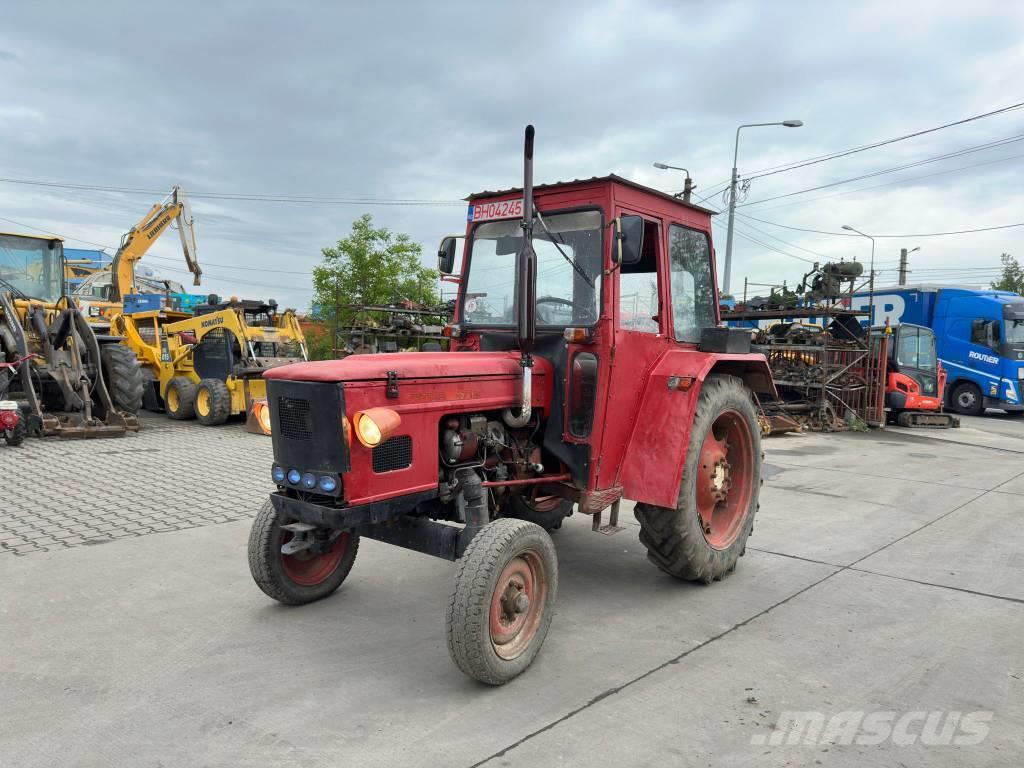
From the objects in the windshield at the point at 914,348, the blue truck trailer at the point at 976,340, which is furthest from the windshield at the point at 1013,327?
the windshield at the point at 914,348

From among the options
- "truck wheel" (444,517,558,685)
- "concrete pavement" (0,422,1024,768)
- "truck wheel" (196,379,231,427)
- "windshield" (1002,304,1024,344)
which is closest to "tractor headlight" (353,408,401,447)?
"truck wheel" (444,517,558,685)

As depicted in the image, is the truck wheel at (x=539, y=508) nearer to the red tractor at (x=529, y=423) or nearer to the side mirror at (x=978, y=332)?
the red tractor at (x=529, y=423)

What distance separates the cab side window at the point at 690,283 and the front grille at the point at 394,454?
1.99 metres

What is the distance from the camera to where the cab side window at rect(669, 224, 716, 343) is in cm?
459

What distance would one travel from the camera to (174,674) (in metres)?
3.29

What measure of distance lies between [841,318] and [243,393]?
36.1 ft

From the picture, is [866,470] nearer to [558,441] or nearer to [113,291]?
[558,441]

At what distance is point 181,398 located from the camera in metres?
12.1

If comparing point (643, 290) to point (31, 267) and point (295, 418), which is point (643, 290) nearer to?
point (295, 418)

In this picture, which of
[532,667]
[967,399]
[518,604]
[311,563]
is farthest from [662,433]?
[967,399]

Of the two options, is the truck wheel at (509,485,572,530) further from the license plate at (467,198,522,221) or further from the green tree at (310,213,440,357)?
the green tree at (310,213,440,357)

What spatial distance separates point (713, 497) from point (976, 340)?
1642 cm

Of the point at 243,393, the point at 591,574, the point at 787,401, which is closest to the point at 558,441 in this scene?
the point at 591,574

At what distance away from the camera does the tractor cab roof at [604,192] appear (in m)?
4.05
